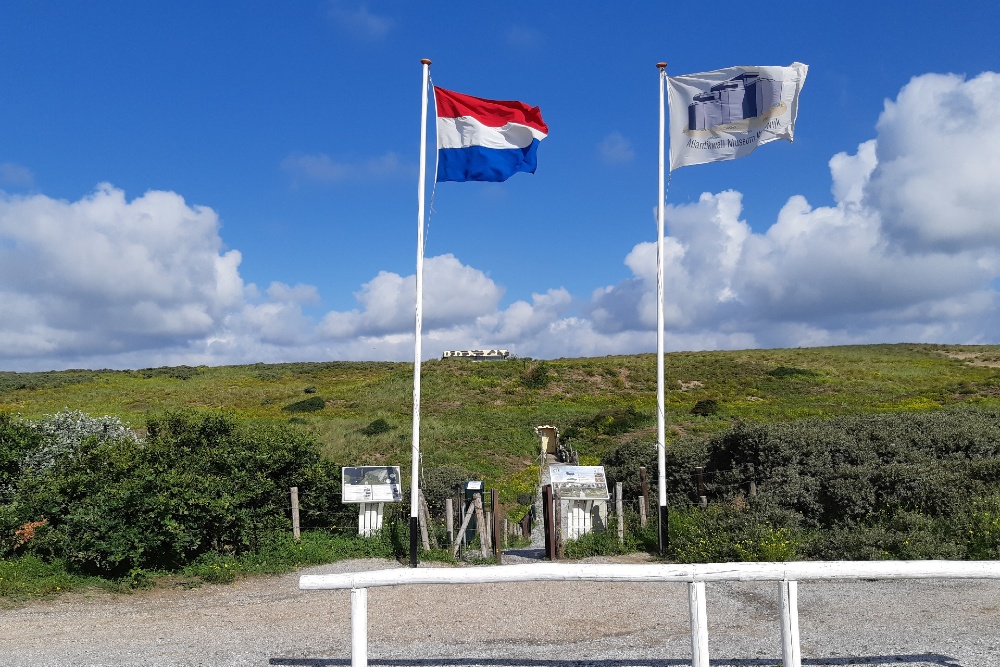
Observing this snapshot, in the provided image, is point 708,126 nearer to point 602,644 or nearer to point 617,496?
point 617,496

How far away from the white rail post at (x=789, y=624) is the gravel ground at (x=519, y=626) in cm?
76

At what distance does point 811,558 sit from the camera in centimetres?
1020

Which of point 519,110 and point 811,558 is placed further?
point 519,110

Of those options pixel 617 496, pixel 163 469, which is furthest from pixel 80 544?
pixel 617 496

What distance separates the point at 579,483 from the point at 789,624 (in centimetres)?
776

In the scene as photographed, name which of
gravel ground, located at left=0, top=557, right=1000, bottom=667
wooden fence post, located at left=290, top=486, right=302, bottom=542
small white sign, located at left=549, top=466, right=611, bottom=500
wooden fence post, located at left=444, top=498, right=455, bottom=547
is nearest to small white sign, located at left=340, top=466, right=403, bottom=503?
wooden fence post, located at left=290, top=486, right=302, bottom=542

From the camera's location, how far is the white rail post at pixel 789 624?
5.28 metres

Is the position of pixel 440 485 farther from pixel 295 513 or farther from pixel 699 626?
pixel 699 626

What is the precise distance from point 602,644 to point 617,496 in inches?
273

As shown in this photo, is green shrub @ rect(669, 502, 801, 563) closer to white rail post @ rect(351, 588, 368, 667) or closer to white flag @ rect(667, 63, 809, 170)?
white flag @ rect(667, 63, 809, 170)

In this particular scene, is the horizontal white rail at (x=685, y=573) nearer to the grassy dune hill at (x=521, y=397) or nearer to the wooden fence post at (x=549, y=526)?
the wooden fence post at (x=549, y=526)

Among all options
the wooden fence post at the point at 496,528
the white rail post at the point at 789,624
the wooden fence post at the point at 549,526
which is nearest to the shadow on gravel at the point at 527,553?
the wooden fence post at the point at 549,526

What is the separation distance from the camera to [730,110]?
11375mm

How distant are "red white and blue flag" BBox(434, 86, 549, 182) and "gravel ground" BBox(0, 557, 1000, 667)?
6124mm
